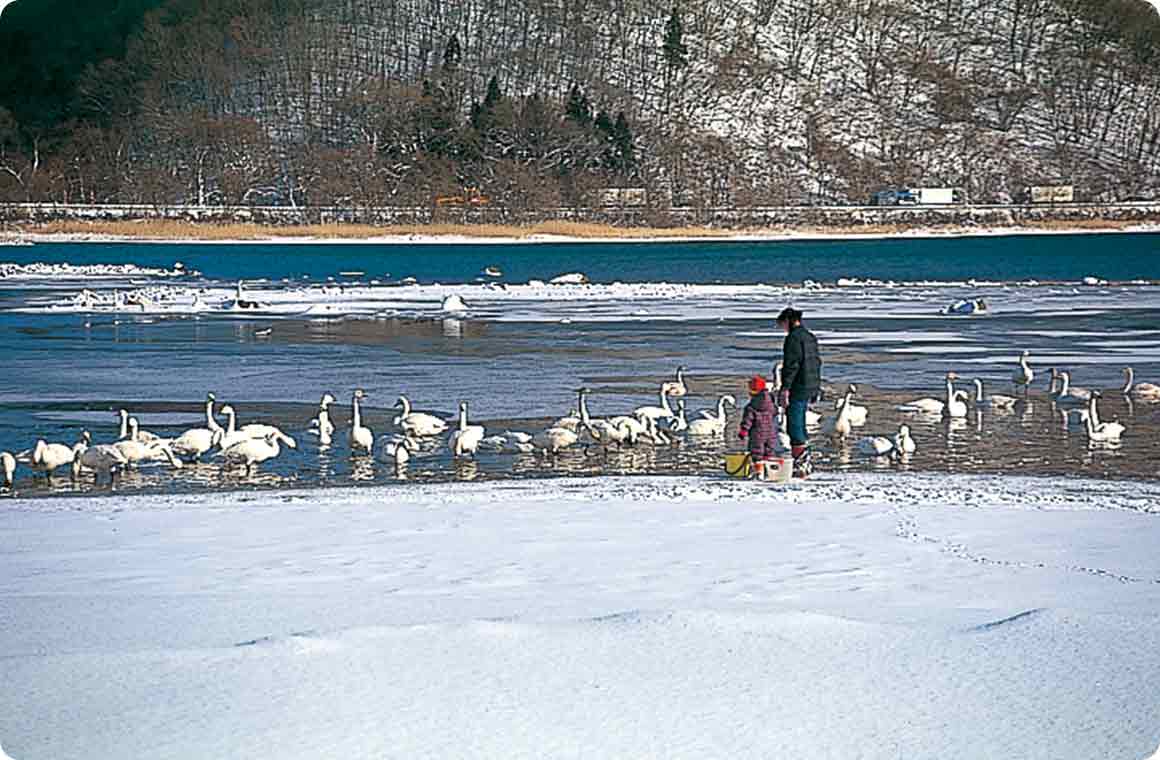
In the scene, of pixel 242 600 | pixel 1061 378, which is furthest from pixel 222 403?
pixel 242 600

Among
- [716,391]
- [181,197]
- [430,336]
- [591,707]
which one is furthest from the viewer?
[181,197]

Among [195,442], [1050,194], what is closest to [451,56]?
[1050,194]

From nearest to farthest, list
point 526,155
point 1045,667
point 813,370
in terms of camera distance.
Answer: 1. point 1045,667
2. point 813,370
3. point 526,155

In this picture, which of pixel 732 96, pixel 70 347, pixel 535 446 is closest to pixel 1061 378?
pixel 535 446

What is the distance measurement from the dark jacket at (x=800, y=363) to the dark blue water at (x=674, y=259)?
47288 mm

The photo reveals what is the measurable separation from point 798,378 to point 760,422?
55cm

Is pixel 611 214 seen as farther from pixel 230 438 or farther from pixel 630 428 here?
pixel 230 438

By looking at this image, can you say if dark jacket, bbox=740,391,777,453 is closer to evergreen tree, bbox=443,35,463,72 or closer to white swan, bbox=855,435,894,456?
white swan, bbox=855,435,894,456

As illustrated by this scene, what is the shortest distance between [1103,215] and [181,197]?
282 ft

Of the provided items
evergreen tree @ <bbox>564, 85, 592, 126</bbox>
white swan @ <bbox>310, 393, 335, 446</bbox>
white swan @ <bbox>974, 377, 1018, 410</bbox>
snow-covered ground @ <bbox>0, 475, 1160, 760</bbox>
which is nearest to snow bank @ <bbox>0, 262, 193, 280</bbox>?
white swan @ <bbox>310, 393, 335, 446</bbox>

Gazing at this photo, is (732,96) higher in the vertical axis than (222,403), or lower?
higher

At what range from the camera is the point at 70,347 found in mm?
32031

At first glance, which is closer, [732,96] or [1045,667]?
[1045,667]

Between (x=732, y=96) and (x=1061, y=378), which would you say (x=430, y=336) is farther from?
(x=732, y=96)
